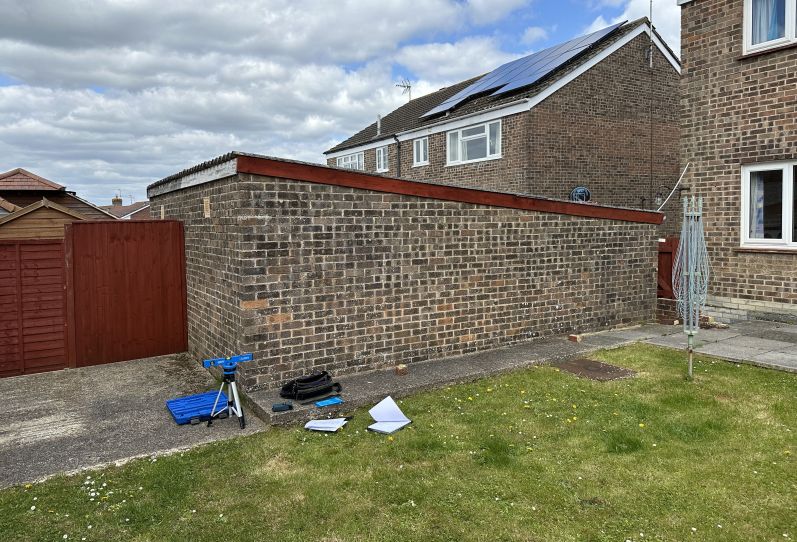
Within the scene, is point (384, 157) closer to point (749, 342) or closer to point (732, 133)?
point (732, 133)

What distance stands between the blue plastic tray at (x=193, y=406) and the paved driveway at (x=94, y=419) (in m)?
0.10

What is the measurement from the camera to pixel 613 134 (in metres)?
18.9

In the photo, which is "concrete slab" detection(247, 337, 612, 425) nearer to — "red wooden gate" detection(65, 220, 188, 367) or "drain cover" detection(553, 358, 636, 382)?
"drain cover" detection(553, 358, 636, 382)

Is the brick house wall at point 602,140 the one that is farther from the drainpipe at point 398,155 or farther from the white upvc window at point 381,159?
the white upvc window at point 381,159

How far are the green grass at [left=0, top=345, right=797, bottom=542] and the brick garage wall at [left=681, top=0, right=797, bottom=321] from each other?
4975mm

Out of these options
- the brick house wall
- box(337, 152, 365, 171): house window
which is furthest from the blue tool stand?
box(337, 152, 365, 171): house window

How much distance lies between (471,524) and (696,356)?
6.10m

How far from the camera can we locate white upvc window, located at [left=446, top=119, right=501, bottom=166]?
18.7 metres

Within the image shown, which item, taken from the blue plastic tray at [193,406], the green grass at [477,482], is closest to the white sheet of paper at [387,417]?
the green grass at [477,482]

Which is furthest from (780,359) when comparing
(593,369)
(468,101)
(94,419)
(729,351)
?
(468,101)

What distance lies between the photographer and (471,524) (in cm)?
400

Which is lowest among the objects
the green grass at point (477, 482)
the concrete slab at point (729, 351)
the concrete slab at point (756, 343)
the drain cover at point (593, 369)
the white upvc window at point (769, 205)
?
the green grass at point (477, 482)

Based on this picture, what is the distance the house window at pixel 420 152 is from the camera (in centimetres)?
2284

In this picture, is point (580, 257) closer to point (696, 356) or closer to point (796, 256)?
point (696, 356)
